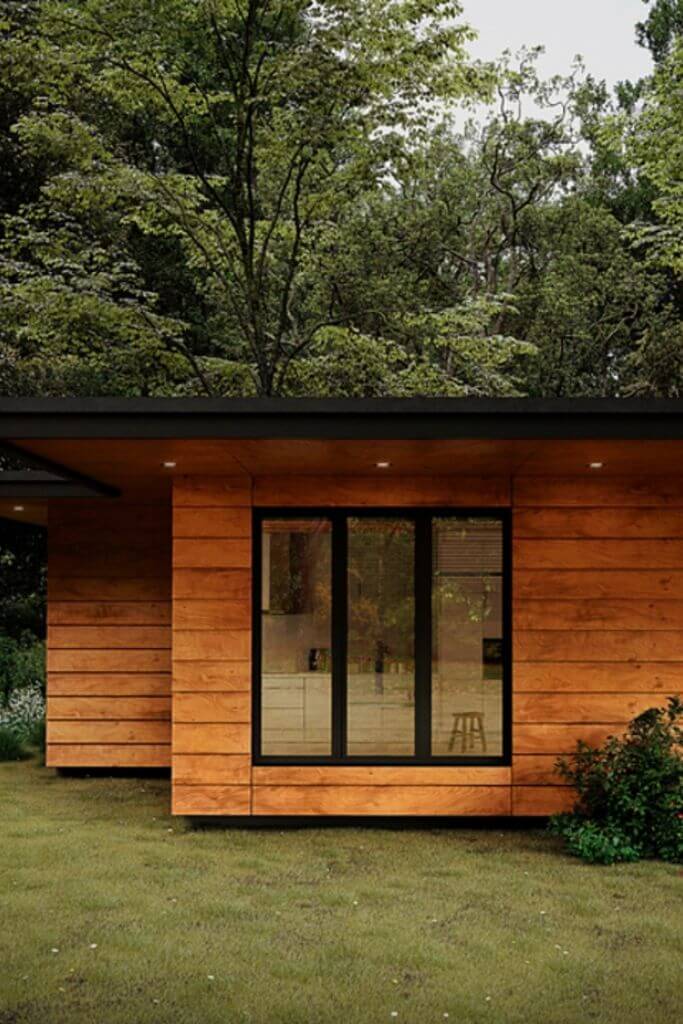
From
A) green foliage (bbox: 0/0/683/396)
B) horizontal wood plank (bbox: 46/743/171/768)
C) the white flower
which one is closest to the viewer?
horizontal wood plank (bbox: 46/743/171/768)

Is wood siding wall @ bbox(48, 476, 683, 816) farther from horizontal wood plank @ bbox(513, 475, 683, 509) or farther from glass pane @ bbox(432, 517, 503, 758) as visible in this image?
glass pane @ bbox(432, 517, 503, 758)

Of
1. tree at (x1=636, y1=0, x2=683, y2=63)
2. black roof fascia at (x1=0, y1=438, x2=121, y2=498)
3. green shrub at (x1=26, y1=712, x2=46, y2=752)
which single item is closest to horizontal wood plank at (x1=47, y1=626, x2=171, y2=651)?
black roof fascia at (x1=0, y1=438, x2=121, y2=498)

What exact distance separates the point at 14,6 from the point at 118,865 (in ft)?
39.4

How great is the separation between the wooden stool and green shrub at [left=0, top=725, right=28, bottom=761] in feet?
16.6

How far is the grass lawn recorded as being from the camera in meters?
4.18

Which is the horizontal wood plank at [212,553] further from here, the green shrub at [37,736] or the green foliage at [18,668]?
the green foliage at [18,668]

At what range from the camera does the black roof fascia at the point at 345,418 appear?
215 inches

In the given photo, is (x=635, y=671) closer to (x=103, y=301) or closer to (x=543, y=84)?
(x=103, y=301)

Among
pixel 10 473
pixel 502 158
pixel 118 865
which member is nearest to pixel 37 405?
pixel 118 865

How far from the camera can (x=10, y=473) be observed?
8.58 meters

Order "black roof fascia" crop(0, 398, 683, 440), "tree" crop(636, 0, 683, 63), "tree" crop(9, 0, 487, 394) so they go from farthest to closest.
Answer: "tree" crop(636, 0, 683, 63), "tree" crop(9, 0, 487, 394), "black roof fascia" crop(0, 398, 683, 440)

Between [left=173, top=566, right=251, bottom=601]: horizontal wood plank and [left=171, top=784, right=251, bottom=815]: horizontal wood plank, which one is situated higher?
[left=173, top=566, right=251, bottom=601]: horizontal wood plank

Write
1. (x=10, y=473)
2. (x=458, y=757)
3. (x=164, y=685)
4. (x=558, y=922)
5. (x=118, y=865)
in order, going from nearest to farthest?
1. (x=558, y=922)
2. (x=118, y=865)
3. (x=458, y=757)
4. (x=10, y=473)
5. (x=164, y=685)

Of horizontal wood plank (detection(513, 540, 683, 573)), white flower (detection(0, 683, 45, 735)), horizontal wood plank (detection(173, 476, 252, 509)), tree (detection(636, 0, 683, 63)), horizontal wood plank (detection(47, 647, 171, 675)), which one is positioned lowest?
white flower (detection(0, 683, 45, 735))
